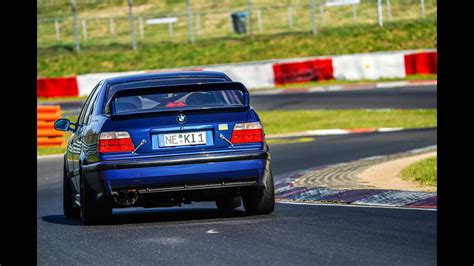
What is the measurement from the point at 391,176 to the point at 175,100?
4.84 m

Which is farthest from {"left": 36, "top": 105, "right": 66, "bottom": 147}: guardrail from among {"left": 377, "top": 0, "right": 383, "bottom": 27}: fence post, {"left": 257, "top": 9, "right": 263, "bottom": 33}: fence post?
{"left": 257, "top": 9, "right": 263, "bottom": 33}: fence post

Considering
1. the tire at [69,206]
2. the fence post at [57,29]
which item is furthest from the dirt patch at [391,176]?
the fence post at [57,29]

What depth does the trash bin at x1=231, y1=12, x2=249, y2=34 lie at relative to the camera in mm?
44875

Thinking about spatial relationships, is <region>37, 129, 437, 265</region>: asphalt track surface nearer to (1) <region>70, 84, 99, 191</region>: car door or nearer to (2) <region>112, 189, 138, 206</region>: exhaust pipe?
(2) <region>112, 189, 138, 206</region>: exhaust pipe

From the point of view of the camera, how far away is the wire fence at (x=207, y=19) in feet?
141

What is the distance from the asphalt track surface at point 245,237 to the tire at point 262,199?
0.35 feet

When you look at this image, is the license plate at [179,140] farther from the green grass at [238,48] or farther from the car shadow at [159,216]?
the green grass at [238,48]

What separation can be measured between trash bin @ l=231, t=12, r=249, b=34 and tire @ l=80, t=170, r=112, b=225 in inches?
1337

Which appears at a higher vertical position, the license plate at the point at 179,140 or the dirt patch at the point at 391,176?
the license plate at the point at 179,140
